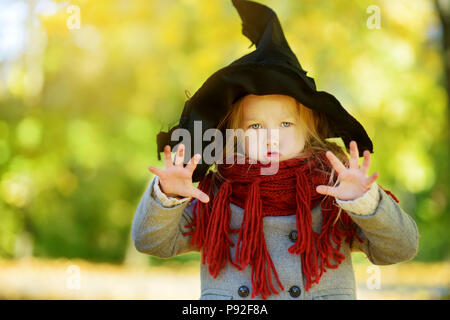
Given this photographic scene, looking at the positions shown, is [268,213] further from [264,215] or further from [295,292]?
[295,292]

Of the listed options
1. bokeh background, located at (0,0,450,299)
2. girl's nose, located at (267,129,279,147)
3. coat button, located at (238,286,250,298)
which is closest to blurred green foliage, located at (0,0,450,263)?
bokeh background, located at (0,0,450,299)

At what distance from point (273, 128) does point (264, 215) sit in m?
0.33

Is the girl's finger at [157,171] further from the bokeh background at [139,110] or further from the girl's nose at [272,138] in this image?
the bokeh background at [139,110]

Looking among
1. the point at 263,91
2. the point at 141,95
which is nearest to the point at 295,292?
the point at 263,91

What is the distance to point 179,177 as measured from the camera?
6.18 ft

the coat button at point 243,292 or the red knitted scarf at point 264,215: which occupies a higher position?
the red knitted scarf at point 264,215

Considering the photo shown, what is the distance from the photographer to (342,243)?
2039mm

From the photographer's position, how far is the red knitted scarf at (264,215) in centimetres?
195

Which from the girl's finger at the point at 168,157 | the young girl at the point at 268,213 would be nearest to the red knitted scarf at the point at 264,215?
the young girl at the point at 268,213

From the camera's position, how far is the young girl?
6.27ft

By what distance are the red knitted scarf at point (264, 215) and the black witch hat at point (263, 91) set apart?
6.4 inches

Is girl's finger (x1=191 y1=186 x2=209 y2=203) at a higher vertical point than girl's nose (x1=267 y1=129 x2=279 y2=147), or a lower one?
lower

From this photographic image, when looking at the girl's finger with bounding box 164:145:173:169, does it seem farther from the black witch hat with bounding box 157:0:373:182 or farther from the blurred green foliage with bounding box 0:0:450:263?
the blurred green foliage with bounding box 0:0:450:263

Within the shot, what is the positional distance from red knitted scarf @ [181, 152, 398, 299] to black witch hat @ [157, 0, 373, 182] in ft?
0.53
